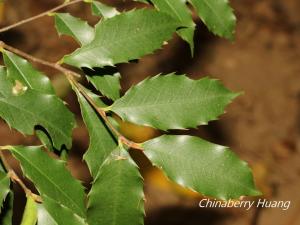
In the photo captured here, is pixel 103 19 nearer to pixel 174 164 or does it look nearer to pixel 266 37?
pixel 174 164

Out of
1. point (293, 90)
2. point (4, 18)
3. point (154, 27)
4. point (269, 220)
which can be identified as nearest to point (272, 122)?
point (293, 90)

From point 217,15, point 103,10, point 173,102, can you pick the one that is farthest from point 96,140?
point 217,15

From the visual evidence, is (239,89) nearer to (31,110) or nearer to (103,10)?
(103,10)

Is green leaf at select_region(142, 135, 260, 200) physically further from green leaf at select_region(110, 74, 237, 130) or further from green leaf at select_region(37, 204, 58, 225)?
green leaf at select_region(37, 204, 58, 225)

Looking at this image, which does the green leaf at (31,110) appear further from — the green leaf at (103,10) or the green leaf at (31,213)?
the green leaf at (103,10)

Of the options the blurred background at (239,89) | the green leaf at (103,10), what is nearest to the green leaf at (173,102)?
the green leaf at (103,10)

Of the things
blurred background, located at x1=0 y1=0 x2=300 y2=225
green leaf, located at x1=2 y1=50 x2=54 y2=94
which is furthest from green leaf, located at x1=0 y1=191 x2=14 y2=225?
blurred background, located at x1=0 y1=0 x2=300 y2=225
